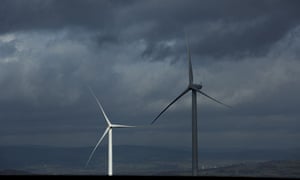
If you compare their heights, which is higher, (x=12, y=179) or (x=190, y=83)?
(x=190, y=83)

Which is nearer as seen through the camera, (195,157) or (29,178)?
(29,178)

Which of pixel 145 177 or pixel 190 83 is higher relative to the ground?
pixel 190 83

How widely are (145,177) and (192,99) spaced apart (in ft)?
173

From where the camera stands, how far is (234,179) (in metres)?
20.9

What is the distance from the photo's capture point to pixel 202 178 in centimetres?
2120

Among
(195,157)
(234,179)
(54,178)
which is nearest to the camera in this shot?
(234,179)

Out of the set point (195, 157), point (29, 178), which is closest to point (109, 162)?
point (195, 157)

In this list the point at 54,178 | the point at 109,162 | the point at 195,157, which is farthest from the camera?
the point at 109,162

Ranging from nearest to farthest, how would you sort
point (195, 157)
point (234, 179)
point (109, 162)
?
point (234, 179) → point (195, 157) → point (109, 162)

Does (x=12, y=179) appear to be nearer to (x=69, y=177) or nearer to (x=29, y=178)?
(x=29, y=178)

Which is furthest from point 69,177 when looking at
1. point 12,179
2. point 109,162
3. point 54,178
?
point 109,162

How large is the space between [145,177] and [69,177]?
2912 mm

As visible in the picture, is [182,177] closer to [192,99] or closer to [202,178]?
[202,178]

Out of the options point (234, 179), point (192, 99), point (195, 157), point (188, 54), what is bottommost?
point (234, 179)
